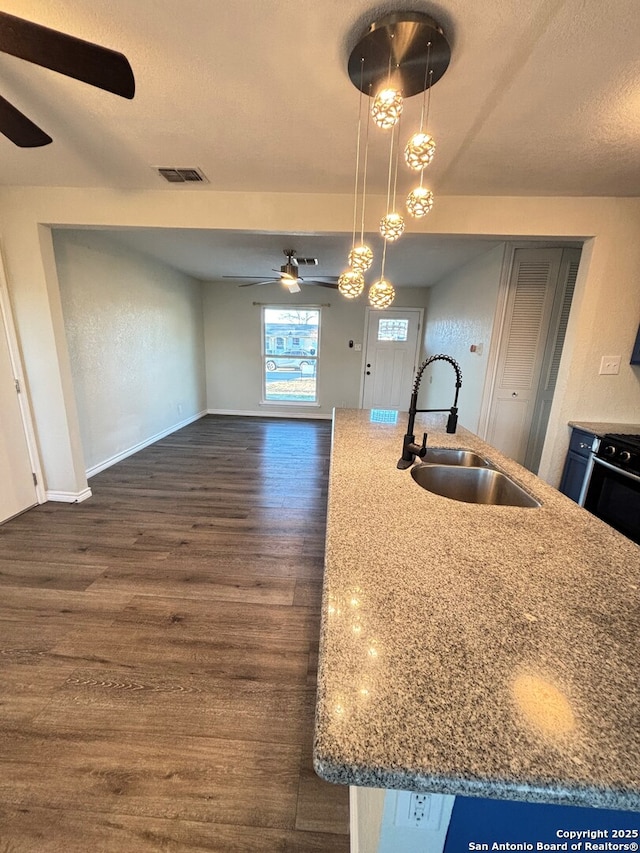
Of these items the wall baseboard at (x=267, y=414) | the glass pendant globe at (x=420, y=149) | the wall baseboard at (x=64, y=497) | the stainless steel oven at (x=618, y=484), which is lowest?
the wall baseboard at (x=64, y=497)

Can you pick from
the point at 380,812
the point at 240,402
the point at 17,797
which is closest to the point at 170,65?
the point at 380,812

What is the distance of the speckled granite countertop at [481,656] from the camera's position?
16.5 inches

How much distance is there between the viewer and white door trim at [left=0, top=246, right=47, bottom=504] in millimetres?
2428

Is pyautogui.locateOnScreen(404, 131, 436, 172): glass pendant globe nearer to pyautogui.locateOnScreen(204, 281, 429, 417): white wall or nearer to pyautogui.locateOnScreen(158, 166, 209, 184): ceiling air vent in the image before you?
pyautogui.locateOnScreen(158, 166, 209, 184): ceiling air vent

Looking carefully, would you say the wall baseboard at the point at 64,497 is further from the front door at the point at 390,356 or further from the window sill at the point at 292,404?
the front door at the point at 390,356

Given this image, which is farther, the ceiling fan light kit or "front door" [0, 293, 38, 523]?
"front door" [0, 293, 38, 523]

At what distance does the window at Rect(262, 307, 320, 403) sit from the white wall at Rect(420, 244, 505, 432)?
2.10 m

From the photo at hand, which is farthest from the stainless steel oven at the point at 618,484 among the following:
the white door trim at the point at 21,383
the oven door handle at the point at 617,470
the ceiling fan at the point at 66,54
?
the white door trim at the point at 21,383

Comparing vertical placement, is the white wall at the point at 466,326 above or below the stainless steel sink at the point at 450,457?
above

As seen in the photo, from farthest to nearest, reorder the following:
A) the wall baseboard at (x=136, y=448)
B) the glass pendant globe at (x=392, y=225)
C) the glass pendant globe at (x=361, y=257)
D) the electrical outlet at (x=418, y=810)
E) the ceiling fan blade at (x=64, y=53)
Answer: the wall baseboard at (x=136, y=448) → the glass pendant globe at (x=361, y=257) → the glass pendant globe at (x=392, y=225) → the ceiling fan blade at (x=64, y=53) → the electrical outlet at (x=418, y=810)

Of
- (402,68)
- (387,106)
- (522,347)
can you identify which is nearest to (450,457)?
(387,106)

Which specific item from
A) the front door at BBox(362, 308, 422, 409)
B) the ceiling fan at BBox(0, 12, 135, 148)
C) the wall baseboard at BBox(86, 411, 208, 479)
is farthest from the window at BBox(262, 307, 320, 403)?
the ceiling fan at BBox(0, 12, 135, 148)

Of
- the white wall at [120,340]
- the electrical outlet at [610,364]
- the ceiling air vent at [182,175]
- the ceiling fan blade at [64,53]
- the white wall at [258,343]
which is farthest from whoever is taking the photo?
the white wall at [258,343]

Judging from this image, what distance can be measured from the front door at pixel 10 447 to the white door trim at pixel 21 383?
1cm
